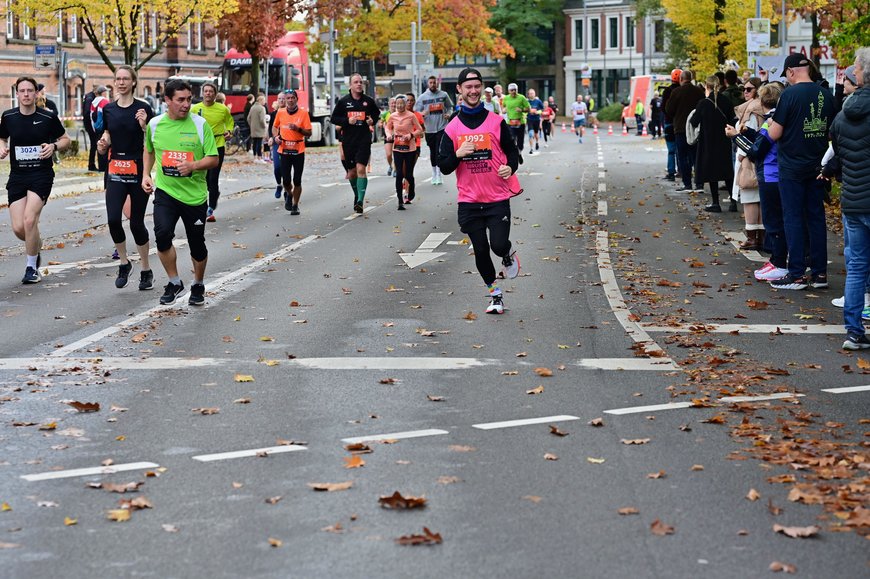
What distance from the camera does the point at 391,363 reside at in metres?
9.35

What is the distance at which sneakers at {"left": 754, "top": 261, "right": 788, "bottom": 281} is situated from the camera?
1370cm

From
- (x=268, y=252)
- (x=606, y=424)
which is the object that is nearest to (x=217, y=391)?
(x=606, y=424)

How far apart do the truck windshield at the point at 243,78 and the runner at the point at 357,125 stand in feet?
103

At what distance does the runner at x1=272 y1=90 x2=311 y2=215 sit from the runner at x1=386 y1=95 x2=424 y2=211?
5.26 feet

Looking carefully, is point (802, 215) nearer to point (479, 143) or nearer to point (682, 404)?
point (479, 143)

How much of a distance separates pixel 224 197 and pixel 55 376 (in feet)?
60.3

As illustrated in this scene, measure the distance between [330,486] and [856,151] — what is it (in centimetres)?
534

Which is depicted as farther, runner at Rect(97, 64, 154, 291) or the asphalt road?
runner at Rect(97, 64, 154, 291)

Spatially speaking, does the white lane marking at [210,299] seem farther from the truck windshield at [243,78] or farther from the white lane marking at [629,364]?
the truck windshield at [243,78]

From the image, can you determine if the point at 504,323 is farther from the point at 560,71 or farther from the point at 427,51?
the point at 560,71

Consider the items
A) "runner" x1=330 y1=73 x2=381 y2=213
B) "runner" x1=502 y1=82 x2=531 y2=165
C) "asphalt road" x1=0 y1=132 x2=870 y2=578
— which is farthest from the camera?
"runner" x1=502 y1=82 x2=531 y2=165

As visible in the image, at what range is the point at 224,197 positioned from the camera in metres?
27.1

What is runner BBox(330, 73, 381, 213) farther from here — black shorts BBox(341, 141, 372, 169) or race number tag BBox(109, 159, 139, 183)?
race number tag BBox(109, 159, 139, 183)

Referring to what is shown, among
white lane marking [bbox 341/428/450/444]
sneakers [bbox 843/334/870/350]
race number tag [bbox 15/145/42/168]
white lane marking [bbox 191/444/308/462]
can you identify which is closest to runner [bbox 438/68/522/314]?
sneakers [bbox 843/334/870/350]
